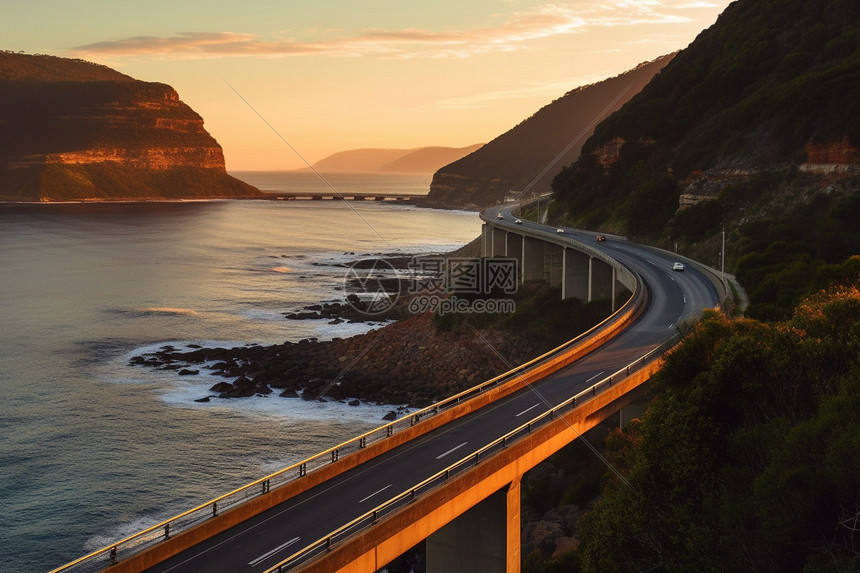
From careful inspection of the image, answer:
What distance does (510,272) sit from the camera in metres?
80.0

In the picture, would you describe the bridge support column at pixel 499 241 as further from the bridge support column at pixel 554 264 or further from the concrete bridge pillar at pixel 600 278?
the concrete bridge pillar at pixel 600 278

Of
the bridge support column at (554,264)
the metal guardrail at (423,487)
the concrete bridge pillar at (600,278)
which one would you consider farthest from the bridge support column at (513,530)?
the bridge support column at (554,264)

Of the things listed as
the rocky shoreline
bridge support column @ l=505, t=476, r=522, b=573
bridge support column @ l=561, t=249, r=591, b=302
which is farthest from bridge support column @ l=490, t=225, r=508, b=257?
bridge support column @ l=505, t=476, r=522, b=573

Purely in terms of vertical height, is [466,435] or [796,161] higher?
[796,161]

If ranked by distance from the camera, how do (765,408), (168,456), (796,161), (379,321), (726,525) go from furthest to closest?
1. (379,321)
2. (796,161)
3. (168,456)
4. (765,408)
5. (726,525)

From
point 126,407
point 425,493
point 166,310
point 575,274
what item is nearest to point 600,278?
point 575,274

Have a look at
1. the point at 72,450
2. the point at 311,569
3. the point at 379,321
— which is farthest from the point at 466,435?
the point at 379,321

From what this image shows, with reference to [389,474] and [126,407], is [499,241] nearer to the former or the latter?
[126,407]

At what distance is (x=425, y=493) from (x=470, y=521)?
388cm

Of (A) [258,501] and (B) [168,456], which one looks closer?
(A) [258,501]

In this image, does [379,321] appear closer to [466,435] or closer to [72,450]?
[72,450]

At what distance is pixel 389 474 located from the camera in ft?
73.9

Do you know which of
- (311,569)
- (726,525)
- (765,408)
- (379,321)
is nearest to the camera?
(311,569)

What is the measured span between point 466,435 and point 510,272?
5501cm
